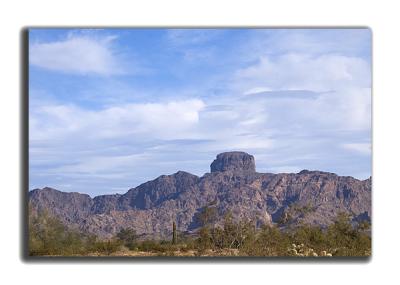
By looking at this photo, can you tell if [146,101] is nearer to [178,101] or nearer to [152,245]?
[178,101]

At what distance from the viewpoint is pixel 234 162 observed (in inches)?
363

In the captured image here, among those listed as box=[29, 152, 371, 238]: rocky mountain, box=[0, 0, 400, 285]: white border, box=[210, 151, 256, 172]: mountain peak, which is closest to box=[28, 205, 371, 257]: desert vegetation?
box=[29, 152, 371, 238]: rocky mountain

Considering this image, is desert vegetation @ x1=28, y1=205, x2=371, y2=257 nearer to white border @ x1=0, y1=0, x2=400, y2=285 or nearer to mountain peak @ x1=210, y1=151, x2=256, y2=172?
white border @ x1=0, y1=0, x2=400, y2=285

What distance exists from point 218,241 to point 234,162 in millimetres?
964

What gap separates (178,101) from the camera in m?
9.25

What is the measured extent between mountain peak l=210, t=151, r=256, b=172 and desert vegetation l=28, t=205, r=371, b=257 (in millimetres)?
591

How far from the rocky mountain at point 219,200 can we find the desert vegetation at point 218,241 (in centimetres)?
10
